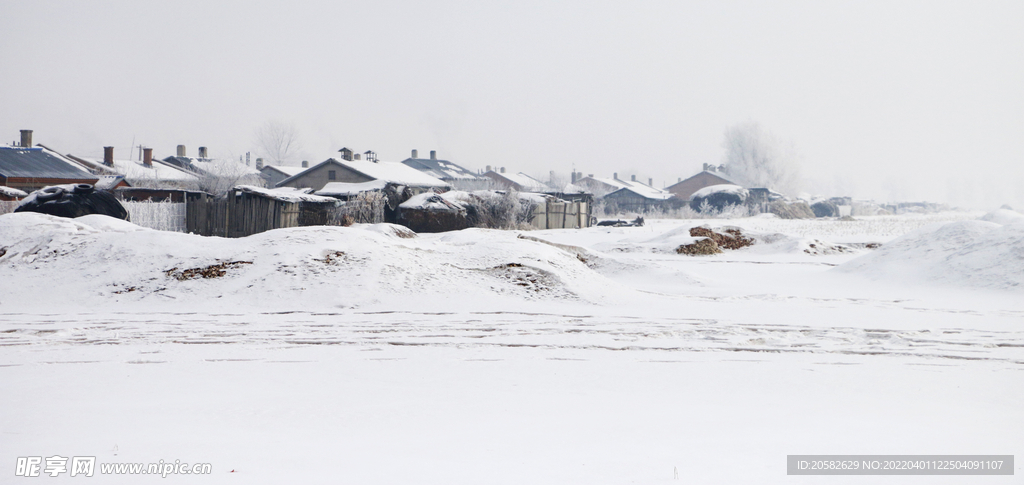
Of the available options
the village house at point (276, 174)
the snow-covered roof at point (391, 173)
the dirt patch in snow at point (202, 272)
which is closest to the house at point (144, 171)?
the village house at point (276, 174)

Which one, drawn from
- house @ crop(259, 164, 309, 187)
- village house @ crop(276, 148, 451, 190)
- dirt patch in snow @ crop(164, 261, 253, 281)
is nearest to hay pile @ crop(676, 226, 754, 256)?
dirt patch in snow @ crop(164, 261, 253, 281)

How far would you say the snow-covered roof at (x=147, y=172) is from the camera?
46.2 meters

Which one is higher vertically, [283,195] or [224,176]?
[224,176]

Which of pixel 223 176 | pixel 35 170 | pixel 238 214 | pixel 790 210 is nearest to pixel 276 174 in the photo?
pixel 223 176

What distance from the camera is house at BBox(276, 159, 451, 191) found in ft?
148

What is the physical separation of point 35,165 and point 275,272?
3601 centimetres

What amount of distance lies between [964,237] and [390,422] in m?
15.0

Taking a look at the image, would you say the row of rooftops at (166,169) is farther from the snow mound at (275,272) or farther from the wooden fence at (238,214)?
the snow mound at (275,272)

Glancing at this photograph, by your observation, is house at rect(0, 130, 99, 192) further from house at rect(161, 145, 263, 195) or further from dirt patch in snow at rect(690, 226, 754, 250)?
dirt patch in snow at rect(690, 226, 754, 250)

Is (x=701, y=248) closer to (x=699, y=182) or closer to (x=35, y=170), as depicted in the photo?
(x=35, y=170)

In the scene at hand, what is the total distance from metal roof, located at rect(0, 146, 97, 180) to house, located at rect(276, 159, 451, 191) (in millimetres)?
12281

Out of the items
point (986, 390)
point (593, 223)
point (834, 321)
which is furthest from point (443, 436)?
point (593, 223)

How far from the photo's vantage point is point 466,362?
6.17 meters

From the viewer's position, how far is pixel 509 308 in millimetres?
9406
